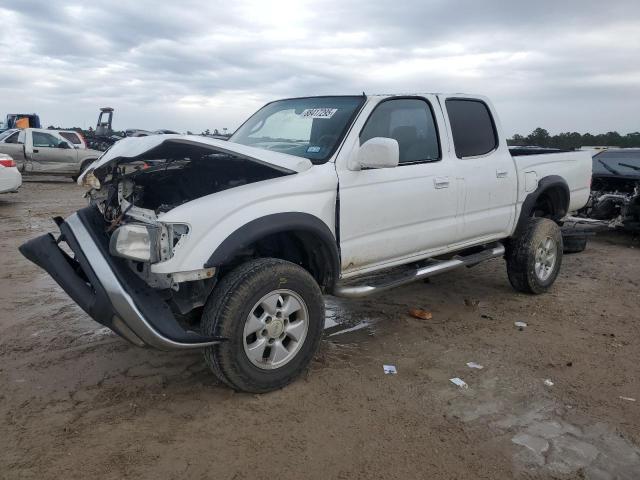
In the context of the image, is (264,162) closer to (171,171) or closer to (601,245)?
(171,171)

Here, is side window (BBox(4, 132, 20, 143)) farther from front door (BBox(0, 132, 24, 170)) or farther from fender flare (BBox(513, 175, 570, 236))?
fender flare (BBox(513, 175, 570, 236))

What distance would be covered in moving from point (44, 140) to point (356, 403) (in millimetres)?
16238

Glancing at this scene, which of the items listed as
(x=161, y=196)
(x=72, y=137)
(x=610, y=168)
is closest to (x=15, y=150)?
(x=72, y=137)

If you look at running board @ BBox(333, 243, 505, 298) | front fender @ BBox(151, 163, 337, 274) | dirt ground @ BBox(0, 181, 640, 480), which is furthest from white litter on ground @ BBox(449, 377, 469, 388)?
A: front fender @ BBox(151, 163, 337, 274)

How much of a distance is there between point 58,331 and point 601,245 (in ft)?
26.1

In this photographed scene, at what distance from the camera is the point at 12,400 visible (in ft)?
11.4

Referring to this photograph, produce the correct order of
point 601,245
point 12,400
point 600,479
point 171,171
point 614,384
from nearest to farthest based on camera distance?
point 600,479
point 12,400
point 614,384
point 171,171
point 601,245

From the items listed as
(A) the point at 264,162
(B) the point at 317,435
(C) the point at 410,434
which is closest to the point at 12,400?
(B) the point at 317,435

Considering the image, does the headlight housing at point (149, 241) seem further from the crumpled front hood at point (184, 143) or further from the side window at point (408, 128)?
the side window at point (408, 128)

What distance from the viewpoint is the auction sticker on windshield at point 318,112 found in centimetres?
436

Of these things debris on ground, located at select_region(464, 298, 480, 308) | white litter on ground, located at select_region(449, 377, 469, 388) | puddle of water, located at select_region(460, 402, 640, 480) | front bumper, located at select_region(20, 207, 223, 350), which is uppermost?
front bumper, located at select_region(20, 207, 223, 350)

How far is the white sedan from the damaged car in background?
11.2 meters

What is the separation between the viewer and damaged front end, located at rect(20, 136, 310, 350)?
313 cm

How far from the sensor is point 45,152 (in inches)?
658
